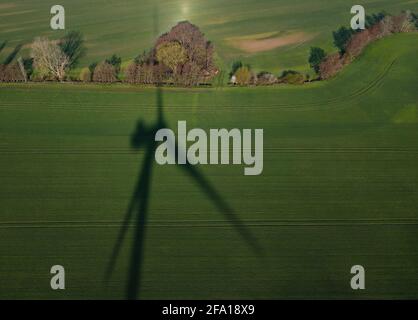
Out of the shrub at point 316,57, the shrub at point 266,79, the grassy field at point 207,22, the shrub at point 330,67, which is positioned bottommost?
the shrub at point 266,79

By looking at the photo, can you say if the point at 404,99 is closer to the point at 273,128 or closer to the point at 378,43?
the point at 378,43

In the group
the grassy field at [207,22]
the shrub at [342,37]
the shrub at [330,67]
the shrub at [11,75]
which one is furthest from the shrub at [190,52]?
the shrub at [342,37]

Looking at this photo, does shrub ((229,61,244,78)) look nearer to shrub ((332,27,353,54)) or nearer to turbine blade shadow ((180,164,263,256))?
shrub ((332,27,353,54))

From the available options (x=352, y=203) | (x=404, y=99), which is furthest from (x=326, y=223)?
(x=404, y=99)

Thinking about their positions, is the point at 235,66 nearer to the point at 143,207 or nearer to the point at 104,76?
the point at 104,76

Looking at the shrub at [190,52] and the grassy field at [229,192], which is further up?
the shrub at [190,52]

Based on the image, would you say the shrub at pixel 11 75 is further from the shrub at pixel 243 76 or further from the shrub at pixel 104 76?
the shrub at pixel 243 76

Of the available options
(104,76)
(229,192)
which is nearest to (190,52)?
(104,76)
